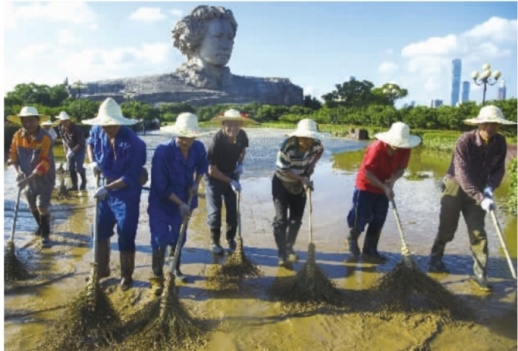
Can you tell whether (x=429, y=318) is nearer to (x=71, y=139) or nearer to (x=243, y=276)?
(x=243, y=276)

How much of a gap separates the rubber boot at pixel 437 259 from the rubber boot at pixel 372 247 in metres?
0.55

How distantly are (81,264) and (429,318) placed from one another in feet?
12.4

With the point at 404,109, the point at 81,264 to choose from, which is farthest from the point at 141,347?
the point at 404,109

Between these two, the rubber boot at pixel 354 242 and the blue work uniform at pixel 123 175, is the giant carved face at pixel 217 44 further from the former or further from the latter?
the blue work uniform at pixel 123 175

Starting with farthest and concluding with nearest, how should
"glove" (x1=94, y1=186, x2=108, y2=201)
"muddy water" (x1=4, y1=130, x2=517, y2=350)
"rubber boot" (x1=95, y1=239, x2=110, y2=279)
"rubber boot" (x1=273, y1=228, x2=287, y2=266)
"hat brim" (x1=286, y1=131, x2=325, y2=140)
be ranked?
"rubber boot" (x1=273, y1=228, x2=287, y2=266), "hat brim" (x1=286, y1=131, x2=325, y2=140), "rubber boot" (x1=95, y1=239, x2=110, y2=279), "glove" (x1=94, y1=186, x2=108, y2=201), "muddy water" (x1=4, y1=130, x2=517, y2=350)

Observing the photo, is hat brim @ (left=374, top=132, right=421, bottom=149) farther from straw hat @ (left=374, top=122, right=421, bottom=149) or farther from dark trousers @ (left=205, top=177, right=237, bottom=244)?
dark trousers @ (left=205, top=177, right=237, bottom=244)

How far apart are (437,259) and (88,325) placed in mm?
3829

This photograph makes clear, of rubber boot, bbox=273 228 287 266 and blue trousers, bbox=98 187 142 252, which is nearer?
blue trousers, bbox=98 187 142 252

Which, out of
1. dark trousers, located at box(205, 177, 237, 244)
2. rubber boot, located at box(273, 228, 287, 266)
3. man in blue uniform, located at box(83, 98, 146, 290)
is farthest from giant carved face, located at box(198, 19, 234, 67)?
man in blue uniform, located at box(83, 98, 146, 290)

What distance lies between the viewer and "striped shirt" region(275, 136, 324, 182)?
514 cm

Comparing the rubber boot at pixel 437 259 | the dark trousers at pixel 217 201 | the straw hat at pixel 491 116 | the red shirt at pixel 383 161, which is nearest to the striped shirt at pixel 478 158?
the straw hat at pixel 491 116

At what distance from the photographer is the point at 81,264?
5.32 meters

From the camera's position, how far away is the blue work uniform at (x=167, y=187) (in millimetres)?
4504

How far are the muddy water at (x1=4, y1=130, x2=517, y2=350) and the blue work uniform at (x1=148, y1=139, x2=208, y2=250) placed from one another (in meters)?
0.61
